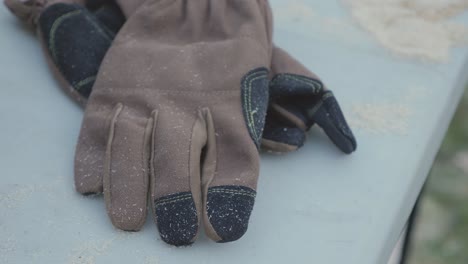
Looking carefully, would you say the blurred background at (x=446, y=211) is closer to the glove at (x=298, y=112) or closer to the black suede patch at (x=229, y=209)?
the glove at (x=298, y=112)

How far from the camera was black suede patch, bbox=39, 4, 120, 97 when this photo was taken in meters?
1.04

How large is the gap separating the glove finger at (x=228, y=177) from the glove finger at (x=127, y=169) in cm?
8

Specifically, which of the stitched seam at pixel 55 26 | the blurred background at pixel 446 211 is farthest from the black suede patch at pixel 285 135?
the blurred background at pixel 446 211

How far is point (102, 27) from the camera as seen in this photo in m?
1.11

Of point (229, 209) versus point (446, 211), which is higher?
point (229, 209)

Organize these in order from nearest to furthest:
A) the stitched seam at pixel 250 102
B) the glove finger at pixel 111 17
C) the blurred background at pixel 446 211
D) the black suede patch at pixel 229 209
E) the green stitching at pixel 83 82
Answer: the black suede patch at pixel 229 209 < the stitched seam at pixel 250 102 < the green stitching at pixel 83 82 < the glove finger at pixel 111 17 < the blurred background at pixel 446 211

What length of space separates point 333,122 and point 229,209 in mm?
243

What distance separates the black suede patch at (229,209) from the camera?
0.81 m

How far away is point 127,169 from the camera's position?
88cm

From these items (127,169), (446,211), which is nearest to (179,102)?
(127,169)

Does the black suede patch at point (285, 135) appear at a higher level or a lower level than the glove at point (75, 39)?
lower

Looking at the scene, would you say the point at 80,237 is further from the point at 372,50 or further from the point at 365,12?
the point at 365,12

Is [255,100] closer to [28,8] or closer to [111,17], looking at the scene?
[111,17]

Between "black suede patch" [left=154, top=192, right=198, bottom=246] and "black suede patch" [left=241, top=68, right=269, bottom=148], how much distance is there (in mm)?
149
